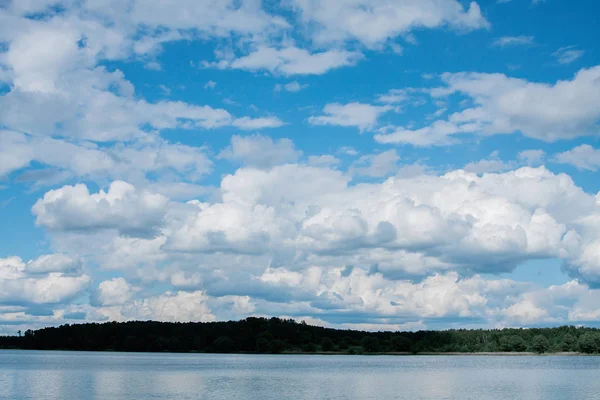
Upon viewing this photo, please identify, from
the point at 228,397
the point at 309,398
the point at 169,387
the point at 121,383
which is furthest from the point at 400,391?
the point at 121,383

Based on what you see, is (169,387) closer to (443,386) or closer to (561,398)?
(443,386)

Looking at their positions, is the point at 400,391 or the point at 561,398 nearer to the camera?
the point at 561,398

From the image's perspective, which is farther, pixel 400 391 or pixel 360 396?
pixel 400 391

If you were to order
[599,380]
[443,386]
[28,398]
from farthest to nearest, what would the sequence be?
[599,380]
[443,386]
[28,398]

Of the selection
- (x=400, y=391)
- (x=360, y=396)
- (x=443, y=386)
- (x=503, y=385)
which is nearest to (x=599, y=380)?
(x=503, y=385)

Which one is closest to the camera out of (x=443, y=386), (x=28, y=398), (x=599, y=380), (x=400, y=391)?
(x=28, y=398)

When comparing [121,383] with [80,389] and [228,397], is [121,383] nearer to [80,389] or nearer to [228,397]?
[80,389]

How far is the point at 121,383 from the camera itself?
89.1 metres

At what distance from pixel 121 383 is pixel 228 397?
25502 millimetres

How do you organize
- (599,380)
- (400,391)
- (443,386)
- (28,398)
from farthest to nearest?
(599,380) < (443,386) < (400,391) < (28,398)

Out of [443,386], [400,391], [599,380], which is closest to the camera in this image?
[400,391]

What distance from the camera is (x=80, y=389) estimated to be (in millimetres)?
79312

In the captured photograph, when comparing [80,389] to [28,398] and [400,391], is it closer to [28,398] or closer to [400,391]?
[28,398]

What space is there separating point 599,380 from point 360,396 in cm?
4371
